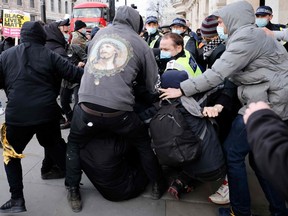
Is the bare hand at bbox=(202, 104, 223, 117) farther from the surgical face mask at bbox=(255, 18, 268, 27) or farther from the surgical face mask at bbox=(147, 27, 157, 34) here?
the surgical face mask at bbox=(147, 27, 157, 34)

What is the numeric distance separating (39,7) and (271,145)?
55.8 meters

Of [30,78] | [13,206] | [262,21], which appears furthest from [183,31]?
[13,206]

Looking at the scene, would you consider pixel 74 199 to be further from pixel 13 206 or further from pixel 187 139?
pixel 187 139

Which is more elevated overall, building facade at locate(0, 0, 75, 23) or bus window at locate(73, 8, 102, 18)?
building facade at locate(0, 0, 75, 23)

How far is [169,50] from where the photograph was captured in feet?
11.4

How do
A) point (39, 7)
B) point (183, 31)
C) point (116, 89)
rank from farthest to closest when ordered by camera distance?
point (39, 7), point (183, 31), point (116, 89)

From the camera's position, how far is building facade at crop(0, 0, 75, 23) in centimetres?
4332

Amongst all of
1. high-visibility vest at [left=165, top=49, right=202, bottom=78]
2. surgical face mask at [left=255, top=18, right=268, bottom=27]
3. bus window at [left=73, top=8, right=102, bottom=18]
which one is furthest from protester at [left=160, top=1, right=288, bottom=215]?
bus window at [left=73, top=8, right=102, bottom=18]

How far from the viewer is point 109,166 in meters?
3.21

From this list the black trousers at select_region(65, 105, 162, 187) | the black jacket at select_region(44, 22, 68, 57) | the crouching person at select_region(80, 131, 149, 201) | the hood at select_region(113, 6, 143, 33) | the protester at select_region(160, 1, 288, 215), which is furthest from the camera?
the black jacket at select_region(44, 22, 68, 57)

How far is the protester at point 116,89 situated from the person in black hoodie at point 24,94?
0.34 m

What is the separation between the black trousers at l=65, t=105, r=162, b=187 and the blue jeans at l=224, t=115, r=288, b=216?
0.81 meters

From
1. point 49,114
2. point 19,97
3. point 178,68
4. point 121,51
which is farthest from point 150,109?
point 19,97

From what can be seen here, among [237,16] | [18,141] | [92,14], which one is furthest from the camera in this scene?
[92,14]
